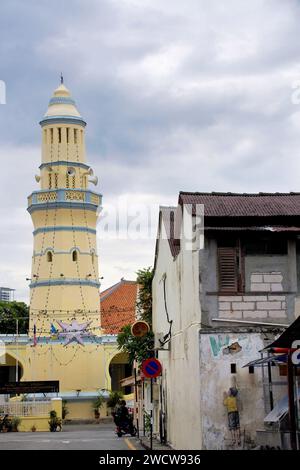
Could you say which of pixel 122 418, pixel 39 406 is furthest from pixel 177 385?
pixel 39 406

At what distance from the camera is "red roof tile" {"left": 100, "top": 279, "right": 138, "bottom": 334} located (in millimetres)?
66688

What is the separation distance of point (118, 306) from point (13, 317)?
12328mm

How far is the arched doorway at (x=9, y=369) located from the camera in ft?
205

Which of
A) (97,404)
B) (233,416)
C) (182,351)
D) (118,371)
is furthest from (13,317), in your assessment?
(233,416)

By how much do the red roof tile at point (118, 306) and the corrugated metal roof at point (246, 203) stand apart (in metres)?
43.0

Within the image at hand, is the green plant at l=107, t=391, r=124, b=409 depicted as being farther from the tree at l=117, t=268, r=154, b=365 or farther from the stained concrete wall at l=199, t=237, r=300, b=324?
the stained concrete wall at l=199, t=237, r=300, b=324

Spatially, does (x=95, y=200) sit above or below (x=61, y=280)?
above

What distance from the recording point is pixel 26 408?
1891 inches

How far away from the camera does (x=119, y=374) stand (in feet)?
220

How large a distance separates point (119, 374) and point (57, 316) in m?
11.2

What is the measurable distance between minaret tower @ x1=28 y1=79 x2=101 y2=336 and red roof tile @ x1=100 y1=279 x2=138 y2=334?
22.8 feet

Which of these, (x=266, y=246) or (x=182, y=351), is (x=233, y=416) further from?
(x=182, y=351)

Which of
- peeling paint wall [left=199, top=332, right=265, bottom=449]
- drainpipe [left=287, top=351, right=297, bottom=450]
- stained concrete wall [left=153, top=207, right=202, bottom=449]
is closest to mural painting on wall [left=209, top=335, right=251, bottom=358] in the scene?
peeling paint wall [left=199, top=332, right=265, bottom=449]
